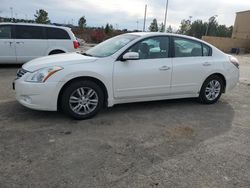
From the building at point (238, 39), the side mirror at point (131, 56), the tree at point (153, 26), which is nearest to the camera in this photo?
the side mirror at point (131, 56)

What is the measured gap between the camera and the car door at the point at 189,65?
533 cm

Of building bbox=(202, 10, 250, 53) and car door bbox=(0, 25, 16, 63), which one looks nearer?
car door bbox=(0, 25, 16, 63)

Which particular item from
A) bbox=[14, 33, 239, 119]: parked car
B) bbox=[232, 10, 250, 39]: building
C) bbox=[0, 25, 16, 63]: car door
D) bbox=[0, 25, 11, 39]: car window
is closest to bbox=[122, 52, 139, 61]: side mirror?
bbox=[14, 33, 239, 119]: parked car

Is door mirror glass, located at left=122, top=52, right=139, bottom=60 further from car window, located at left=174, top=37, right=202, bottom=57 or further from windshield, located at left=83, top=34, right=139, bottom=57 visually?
car window, located at left=174, top=37, right=202, bottom=57

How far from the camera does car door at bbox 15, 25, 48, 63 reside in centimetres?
924

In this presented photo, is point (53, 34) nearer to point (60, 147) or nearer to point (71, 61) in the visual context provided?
point (71, 61)

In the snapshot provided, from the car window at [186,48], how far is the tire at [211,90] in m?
0.66

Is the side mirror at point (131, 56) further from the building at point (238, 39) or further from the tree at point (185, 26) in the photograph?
the tree at point (185, 26)

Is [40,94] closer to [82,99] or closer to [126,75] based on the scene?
[82,99]

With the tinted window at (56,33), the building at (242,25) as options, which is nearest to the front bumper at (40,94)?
the tinted window at (56,33)

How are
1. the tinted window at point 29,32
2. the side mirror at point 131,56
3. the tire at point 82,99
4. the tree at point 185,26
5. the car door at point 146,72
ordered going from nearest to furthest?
the tire at point 82,99 < the side mirror at point 131,56 < the car door at point 146,72 < the tinted window at point 29,32 < the tree at point 185,26

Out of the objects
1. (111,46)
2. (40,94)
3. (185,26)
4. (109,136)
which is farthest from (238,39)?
(40,94)

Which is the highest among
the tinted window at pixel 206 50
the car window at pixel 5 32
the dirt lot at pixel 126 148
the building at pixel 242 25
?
the building at pixel 242 25

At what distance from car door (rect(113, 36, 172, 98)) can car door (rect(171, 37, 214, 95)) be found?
0.64 ft
